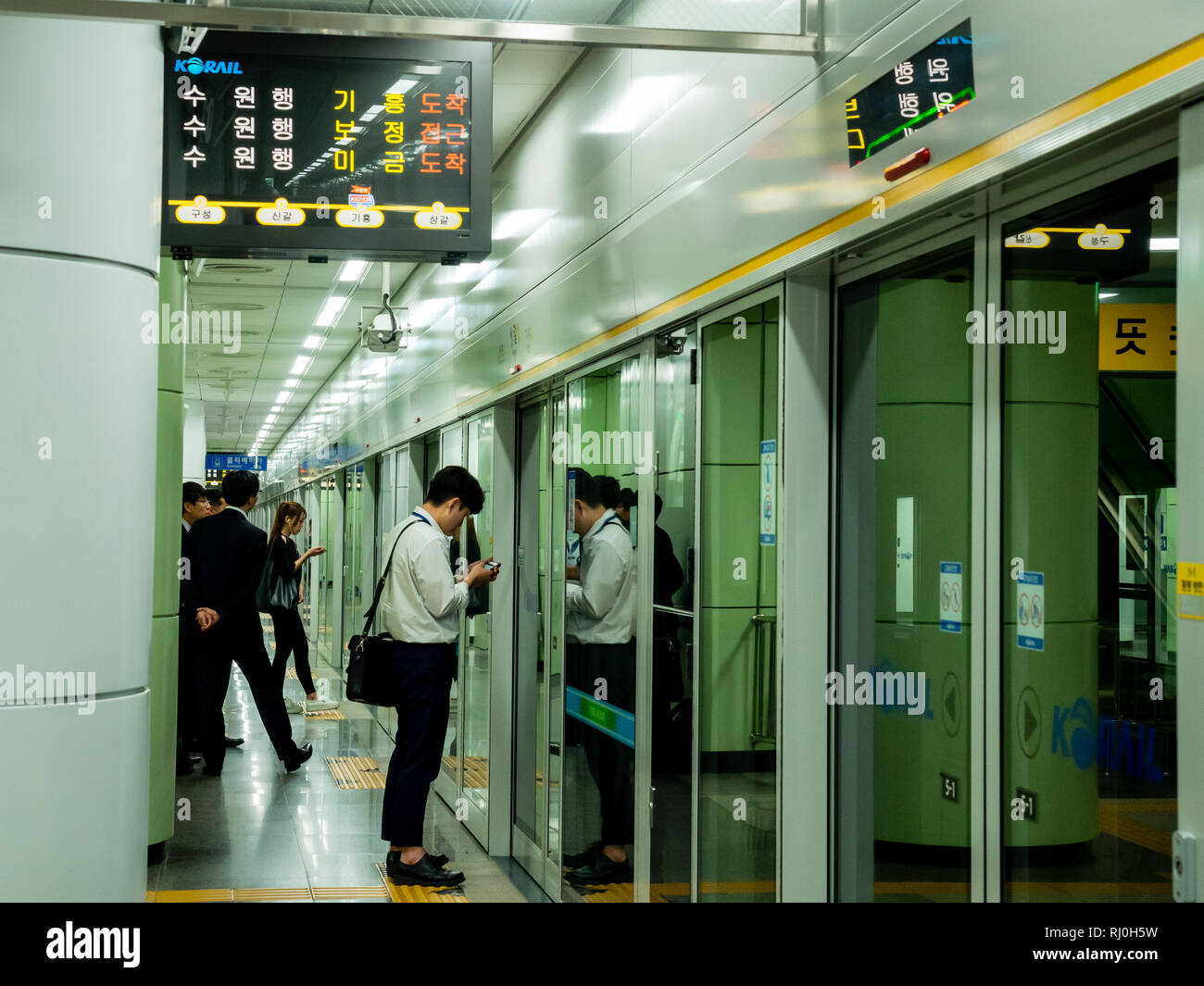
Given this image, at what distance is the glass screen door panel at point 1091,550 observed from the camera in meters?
1.95

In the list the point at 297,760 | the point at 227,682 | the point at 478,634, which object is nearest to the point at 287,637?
the point at 297,760

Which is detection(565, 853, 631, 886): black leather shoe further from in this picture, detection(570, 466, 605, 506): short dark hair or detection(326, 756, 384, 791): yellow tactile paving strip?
detection(326, 756, 384, 791): yellow tactile paving strip

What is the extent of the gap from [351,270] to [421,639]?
5343 mm

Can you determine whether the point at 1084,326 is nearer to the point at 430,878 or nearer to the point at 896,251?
the point at 896,251

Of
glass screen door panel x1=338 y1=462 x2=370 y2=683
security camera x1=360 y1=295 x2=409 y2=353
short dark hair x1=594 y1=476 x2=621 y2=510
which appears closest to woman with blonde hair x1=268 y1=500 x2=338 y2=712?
security camera x1=360 y1=295 x2=409 y2=353

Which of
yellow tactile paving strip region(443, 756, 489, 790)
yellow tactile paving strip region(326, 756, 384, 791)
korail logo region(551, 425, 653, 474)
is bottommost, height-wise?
yellow tactile paving strip region(326, 756, 384, 791)

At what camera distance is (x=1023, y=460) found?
2.30m

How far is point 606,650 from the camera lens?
4668 mm

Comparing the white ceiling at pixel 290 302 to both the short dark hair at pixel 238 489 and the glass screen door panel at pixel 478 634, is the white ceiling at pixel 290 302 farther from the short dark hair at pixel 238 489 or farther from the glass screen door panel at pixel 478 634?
the short dark hair at pixel 238 489

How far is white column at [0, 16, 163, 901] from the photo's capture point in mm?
2385

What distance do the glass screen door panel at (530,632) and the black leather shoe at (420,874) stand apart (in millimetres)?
488

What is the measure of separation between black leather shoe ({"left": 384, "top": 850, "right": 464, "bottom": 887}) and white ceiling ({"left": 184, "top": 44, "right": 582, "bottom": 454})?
3324 millimetres

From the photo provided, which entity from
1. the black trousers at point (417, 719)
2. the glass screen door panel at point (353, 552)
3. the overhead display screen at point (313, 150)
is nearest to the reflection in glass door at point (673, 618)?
the overhead display screen at point (313, 150)
